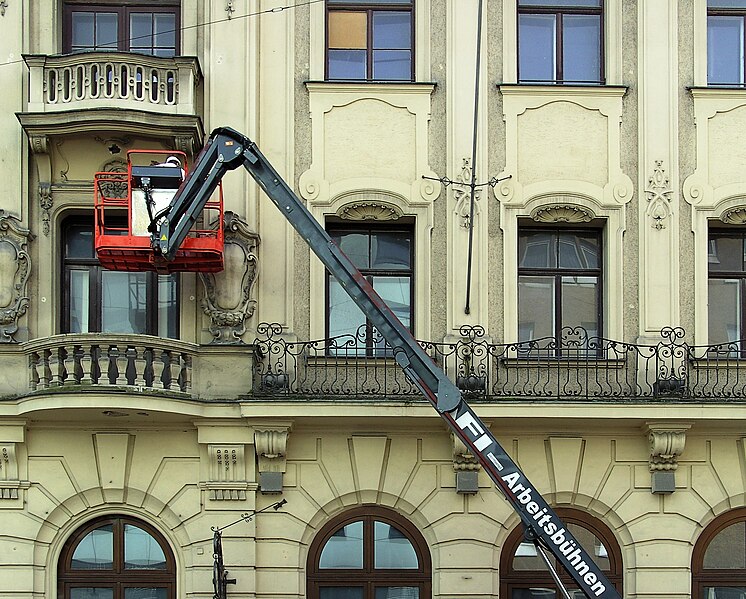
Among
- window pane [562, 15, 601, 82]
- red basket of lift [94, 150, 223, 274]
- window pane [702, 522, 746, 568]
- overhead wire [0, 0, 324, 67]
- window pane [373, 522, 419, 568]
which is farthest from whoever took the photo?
window pane [562, 15, 601, 82]

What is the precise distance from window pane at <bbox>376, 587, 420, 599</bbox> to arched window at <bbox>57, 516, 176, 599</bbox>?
270 cm

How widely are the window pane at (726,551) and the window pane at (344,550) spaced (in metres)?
4.56

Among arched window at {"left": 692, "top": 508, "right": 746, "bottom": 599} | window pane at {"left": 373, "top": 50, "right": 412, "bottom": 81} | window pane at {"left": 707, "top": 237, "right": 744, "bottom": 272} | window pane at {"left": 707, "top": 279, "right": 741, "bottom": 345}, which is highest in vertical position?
window pane at {"left": 373, "top": 50, "right": 412, "bottom": 81}

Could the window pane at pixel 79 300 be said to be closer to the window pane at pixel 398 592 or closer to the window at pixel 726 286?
the window pane at pixel 398 592

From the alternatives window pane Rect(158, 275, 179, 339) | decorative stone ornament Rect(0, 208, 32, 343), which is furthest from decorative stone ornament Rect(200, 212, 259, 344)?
decorative stone ornament Rect(0, 208, 32, 343)

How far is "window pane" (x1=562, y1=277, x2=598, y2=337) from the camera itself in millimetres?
19094

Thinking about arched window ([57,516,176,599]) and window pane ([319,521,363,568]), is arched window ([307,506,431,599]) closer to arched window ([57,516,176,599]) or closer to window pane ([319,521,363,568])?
window pane ([319,521,363,568])

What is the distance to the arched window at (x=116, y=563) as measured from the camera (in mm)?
18109

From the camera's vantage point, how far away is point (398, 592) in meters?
18.4

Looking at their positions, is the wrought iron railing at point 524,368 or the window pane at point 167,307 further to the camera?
the window pane at point 167,307

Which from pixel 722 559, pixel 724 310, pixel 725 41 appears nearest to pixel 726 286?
pixel 724 310

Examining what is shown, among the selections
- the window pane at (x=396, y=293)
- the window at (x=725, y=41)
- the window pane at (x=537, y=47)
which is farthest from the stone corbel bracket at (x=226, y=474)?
the window at (x=725, y=41)

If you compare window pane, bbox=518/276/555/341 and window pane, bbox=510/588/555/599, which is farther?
window pane, bbox=518/276/555/341

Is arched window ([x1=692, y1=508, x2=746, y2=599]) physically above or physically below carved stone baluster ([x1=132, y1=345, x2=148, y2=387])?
below
